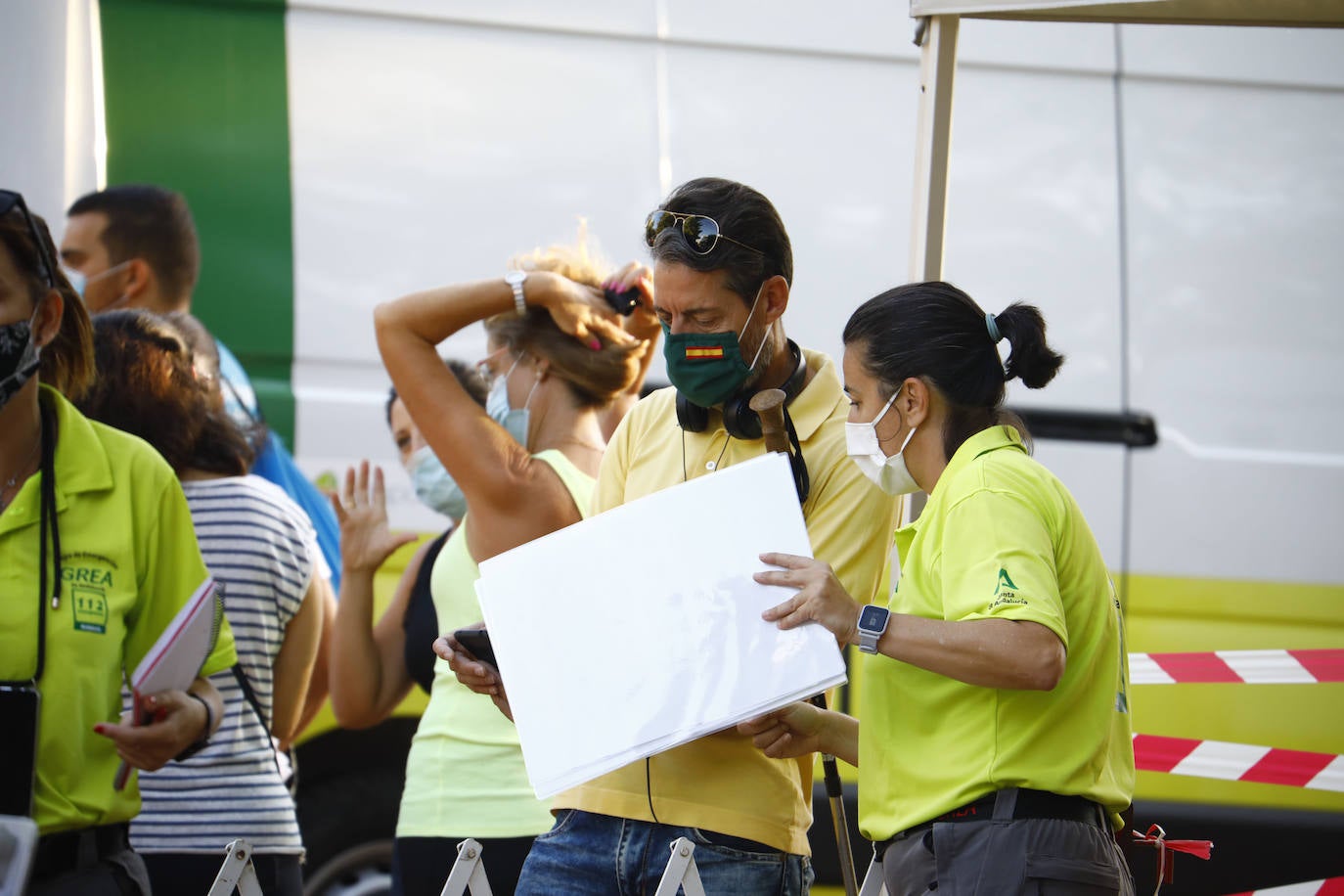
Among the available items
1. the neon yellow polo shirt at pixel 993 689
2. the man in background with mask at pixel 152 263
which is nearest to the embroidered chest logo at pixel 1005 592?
the neon yellow polo shirt at pixel 993 689

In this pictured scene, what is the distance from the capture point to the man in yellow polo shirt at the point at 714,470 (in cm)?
225

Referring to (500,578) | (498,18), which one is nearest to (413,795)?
(500,578)

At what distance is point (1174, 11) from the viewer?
260cm

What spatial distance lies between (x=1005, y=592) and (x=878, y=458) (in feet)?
1.30

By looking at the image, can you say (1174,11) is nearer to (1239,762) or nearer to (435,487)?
(435,487)

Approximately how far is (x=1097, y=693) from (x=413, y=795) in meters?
1.45

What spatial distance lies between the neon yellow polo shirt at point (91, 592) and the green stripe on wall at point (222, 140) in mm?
1707

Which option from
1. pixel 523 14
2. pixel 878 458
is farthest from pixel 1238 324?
pixel 878 458

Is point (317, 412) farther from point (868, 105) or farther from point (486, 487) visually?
point (868, 105)

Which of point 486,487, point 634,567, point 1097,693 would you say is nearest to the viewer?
point 1097,693

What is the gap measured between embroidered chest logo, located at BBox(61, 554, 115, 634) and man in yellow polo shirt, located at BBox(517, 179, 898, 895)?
78cm

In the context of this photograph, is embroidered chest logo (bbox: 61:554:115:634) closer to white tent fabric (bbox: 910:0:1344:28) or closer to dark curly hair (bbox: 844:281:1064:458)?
dark curly hair (bbox: 844:281:1064:458)

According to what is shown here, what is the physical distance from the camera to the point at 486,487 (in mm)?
2752

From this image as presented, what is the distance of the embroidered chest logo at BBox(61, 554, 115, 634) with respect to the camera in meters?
2.20
